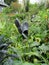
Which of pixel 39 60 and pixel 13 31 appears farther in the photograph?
pixel 13 31

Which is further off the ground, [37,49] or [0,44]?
[0,44]

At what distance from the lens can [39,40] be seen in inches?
299

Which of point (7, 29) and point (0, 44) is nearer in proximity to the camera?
point (0, 44)

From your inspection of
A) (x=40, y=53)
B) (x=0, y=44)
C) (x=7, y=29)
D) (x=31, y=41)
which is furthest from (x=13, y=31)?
(x=0, y=44)

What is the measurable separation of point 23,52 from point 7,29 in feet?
3.80

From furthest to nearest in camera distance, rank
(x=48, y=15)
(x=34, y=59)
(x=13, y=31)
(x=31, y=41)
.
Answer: (x=48, y=15) < (x=13, y=31) < (x=31, y=41) < (x=34, y=59)

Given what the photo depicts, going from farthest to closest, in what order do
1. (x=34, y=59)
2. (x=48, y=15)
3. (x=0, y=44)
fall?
(x=48, y=15) → (x=34, y=59) → (x=0, y=44)

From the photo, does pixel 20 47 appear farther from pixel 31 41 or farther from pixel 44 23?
pixel 44 23

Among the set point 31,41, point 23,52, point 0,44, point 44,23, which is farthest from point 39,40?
point 0,44

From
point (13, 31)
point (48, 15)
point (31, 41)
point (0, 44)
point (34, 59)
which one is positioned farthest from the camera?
point (48, 15)

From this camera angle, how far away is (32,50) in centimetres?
729

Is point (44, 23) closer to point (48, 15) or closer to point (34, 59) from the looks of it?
point (48, 15)

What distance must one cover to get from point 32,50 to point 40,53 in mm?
299

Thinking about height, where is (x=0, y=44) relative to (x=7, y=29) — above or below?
above
